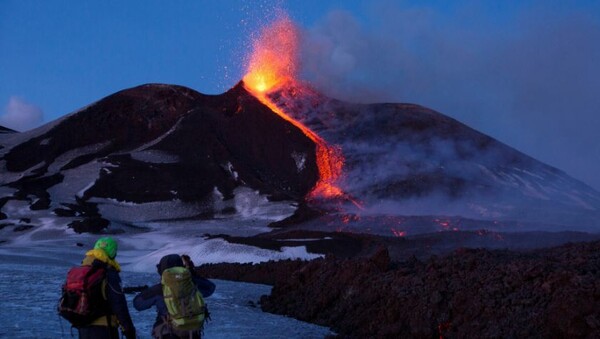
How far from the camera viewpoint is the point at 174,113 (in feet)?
299

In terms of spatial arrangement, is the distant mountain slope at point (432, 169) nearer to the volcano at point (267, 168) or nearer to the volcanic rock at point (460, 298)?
the volcano at point (267, 168)

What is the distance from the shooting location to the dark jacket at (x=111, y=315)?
20.9 ft

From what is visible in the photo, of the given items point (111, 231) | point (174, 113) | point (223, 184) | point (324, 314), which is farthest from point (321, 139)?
point (324, 314)

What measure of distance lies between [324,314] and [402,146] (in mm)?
67164

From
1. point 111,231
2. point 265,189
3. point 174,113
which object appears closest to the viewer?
point 111,231

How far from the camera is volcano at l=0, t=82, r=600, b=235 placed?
64.2m

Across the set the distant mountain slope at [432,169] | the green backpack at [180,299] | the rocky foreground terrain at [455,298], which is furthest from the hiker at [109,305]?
the distant mountain slope at [432,169]

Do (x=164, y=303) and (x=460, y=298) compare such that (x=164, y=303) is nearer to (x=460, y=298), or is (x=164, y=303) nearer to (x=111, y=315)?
(x=111, y=315)

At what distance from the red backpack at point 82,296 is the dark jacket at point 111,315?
66 millimetres

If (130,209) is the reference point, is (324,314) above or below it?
below

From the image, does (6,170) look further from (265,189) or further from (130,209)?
(265,189)

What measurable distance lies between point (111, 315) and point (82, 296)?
36 cm

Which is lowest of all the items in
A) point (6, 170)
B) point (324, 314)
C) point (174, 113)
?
point (324, 314)

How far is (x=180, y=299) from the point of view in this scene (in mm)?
6516
